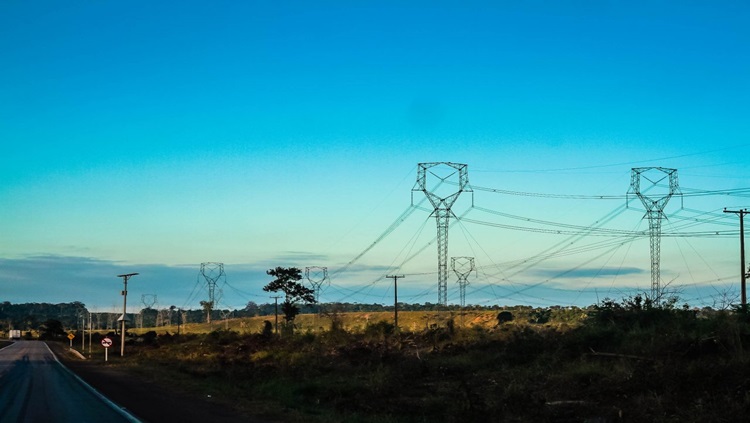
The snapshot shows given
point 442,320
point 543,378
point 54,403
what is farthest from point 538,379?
point 442,320

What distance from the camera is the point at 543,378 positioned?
973 inches

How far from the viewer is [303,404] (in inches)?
1029

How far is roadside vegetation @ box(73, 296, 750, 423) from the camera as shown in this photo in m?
17.8

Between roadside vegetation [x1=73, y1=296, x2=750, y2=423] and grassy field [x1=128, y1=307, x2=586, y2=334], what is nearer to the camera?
roadside vegetation [x1=73, y1=296, x2=750, y2=423]

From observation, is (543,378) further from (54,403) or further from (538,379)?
(54,403)

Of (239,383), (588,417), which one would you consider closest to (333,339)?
(239,383)

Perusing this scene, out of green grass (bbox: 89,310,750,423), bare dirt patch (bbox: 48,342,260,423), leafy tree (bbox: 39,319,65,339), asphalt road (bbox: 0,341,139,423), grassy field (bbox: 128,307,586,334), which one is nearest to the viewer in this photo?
green grass (bbox: 89,310,750,423)

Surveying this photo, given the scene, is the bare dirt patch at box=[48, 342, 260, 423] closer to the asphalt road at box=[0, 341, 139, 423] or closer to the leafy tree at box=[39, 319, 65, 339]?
the asphalt road at box=[0, 341, 139, 423]

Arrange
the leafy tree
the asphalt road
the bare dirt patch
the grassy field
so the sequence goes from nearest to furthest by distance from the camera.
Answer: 1. the asphalt road
2. the bare dirt patch
3. the grassy field
4. the leafy tree

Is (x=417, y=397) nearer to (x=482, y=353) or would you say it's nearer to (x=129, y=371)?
(x=482, y=353)

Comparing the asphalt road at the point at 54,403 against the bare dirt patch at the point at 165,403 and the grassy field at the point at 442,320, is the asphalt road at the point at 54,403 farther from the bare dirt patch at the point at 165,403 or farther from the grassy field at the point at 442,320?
the grassy field at the point at 442,320

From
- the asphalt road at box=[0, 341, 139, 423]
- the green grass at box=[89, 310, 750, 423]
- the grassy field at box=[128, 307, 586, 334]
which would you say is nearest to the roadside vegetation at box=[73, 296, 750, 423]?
the green grass at box=[89, 310, 750, 423]

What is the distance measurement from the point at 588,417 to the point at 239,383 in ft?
74.7


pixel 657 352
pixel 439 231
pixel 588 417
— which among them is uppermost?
pixel 439 231
